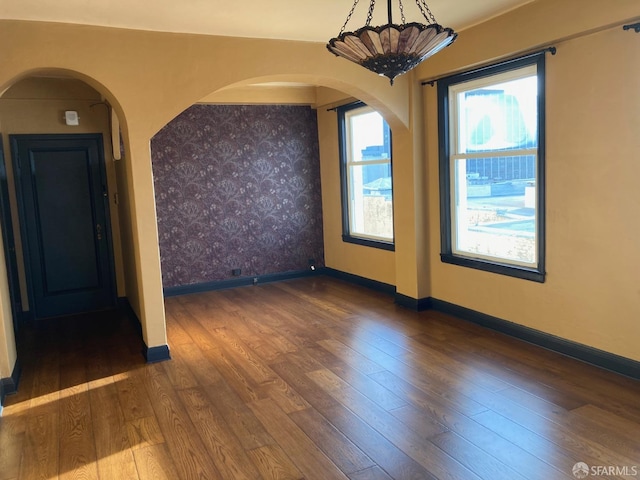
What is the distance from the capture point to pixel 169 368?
13.8 feet

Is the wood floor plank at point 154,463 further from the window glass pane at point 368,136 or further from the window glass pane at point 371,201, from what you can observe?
the window glass pane at point 368,136

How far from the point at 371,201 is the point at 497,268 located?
2.32m

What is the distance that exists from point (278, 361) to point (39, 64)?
9.41ft

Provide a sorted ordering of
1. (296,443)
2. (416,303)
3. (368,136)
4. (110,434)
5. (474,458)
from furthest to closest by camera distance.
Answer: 1. (368,136)
2. (416,303)
3. (110,434)
4. (296,443)
5. (474,458)

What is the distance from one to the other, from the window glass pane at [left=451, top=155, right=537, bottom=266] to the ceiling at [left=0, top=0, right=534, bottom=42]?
1.26 m

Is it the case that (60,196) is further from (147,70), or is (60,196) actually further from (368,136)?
(368,136)

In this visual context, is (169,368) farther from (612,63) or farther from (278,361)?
(612,63)

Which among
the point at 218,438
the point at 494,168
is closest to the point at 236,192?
the point at 494,168

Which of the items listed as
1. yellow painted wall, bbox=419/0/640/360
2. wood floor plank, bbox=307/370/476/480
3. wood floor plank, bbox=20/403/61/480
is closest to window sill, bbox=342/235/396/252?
yellow painted wall, bbox=419/0/640/360

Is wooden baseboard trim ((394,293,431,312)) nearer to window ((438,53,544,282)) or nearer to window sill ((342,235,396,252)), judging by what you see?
window ((438,53,544,282))

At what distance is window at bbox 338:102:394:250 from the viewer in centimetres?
629

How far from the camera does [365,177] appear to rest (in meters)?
6.66

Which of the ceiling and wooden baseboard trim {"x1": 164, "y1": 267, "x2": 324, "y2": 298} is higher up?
the ceiling

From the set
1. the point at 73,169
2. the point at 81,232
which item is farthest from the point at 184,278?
the point at 73,169
